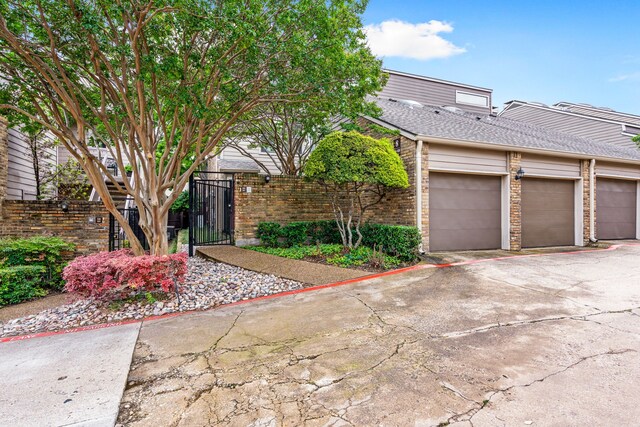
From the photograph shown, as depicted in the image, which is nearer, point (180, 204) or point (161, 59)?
point (161, 59)

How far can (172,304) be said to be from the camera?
4.84 m

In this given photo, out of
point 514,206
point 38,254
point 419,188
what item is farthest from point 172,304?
point 514,206

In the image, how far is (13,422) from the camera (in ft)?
7.18

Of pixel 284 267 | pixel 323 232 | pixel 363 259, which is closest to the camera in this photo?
pixel 284 267

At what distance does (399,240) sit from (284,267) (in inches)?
110

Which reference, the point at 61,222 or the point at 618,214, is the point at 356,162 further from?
the point at 618,214

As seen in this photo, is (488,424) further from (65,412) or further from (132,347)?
(132,347)

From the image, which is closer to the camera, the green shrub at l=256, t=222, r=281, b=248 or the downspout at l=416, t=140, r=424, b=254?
the downspout at l=416, t=140, r=424, b=254

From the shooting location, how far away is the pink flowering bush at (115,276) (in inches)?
180

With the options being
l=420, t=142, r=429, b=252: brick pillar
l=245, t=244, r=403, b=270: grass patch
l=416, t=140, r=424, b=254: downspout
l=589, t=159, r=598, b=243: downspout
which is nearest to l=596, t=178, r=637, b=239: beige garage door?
l=589, t=159, r=598, b=243: downspout

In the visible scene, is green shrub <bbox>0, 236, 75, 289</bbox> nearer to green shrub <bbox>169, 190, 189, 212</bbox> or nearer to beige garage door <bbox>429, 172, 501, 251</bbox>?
beige garage door <bbox>429, 172, 501, 251</bbox>

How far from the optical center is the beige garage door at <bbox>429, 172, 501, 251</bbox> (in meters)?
8.53

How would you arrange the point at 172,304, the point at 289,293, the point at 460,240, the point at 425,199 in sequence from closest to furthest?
the point at 172,304, the point at 289,293, the point at 425,199, the point at 460,240

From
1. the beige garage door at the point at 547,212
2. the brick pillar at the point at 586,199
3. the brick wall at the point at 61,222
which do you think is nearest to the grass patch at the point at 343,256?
the brick wall at the point at 61,222
